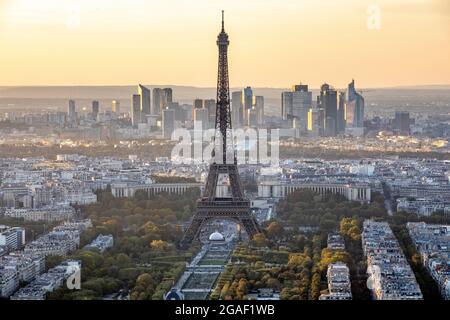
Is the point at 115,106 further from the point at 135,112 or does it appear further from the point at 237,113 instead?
the point at 135,112

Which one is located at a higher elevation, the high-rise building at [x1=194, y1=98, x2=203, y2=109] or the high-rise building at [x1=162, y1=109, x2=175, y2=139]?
the high-rise building at [x1=194, y1=98, x2=203, y2=109]

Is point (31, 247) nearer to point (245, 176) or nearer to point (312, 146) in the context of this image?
point (245, 176)

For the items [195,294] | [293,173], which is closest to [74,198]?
[293,173]

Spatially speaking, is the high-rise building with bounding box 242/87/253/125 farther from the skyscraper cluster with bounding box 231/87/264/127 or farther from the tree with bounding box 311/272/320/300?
the tree with bounding box 311/272/320/300

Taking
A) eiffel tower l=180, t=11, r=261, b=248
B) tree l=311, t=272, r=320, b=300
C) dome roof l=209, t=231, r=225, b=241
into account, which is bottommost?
dome roof l=209, t=231, r=225, b=241

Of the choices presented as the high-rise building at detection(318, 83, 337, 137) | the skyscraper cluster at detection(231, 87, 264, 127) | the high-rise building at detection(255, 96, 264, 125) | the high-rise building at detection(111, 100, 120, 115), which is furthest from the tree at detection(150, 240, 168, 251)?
the high-rise building at detection(318, 83, 337, 137)

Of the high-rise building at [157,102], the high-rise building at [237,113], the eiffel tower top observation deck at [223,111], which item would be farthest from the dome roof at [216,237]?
the high-rise building at [237,113]

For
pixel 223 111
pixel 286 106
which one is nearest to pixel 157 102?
pixel 286 106
